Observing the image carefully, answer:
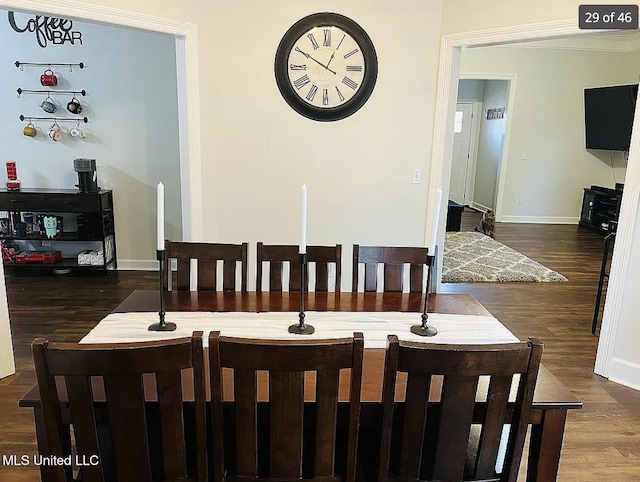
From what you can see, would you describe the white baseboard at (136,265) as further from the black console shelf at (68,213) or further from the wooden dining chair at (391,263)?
the wooden dining chair at (391,263)

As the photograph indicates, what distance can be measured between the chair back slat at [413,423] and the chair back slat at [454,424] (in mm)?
48

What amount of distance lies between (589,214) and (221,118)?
20.7ft

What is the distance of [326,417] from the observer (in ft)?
3.99

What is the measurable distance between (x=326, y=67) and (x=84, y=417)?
2.63 meters

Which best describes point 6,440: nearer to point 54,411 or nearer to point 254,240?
point 54,411

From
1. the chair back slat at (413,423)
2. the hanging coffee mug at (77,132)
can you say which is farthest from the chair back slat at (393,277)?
the hanging coffee mug at (77,132)

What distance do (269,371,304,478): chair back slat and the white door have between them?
862 cm

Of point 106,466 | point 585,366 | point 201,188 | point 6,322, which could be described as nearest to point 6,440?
point 6,322

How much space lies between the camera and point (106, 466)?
1.40m

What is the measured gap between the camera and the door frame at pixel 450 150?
2662 millimetres

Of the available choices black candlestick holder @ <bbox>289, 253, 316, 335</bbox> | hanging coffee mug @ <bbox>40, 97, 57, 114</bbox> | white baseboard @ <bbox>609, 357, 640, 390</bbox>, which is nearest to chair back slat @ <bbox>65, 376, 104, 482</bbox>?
black candlestick holder @ <bbox>289, 253, 316, 335</bbox>

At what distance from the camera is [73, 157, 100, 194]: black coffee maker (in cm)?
425

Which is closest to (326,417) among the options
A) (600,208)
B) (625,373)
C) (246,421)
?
(246,421)

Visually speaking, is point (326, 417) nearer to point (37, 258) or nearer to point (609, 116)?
point (37, 258)
